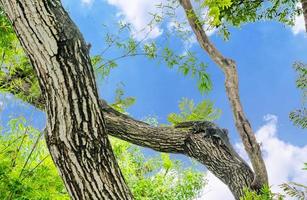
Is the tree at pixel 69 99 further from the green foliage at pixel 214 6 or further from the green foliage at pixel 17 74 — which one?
the green foliage at pixel 17 74

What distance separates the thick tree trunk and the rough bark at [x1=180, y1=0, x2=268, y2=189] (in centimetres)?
172

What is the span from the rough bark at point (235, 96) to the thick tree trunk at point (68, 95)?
1.72 metres

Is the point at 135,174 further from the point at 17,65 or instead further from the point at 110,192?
the point at 110,192

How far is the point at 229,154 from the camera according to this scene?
13.2ft

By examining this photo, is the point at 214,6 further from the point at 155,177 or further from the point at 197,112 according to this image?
the point at 155,177

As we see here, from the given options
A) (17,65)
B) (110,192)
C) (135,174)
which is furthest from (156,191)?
(110,192)

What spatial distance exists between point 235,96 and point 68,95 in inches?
83.4

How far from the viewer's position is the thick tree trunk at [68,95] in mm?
2363

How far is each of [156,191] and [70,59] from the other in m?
6.87

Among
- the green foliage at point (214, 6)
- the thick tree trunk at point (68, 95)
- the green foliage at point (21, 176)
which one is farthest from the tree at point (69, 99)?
the green foliage at point (214, 6)

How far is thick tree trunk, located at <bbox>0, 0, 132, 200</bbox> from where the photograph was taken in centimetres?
236

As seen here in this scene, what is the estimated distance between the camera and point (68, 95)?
2.38 m

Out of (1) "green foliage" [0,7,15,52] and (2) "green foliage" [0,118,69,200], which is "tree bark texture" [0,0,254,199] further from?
(1) "green foliage" [0,7,15,52]

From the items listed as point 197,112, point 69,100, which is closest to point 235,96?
point 197,112
